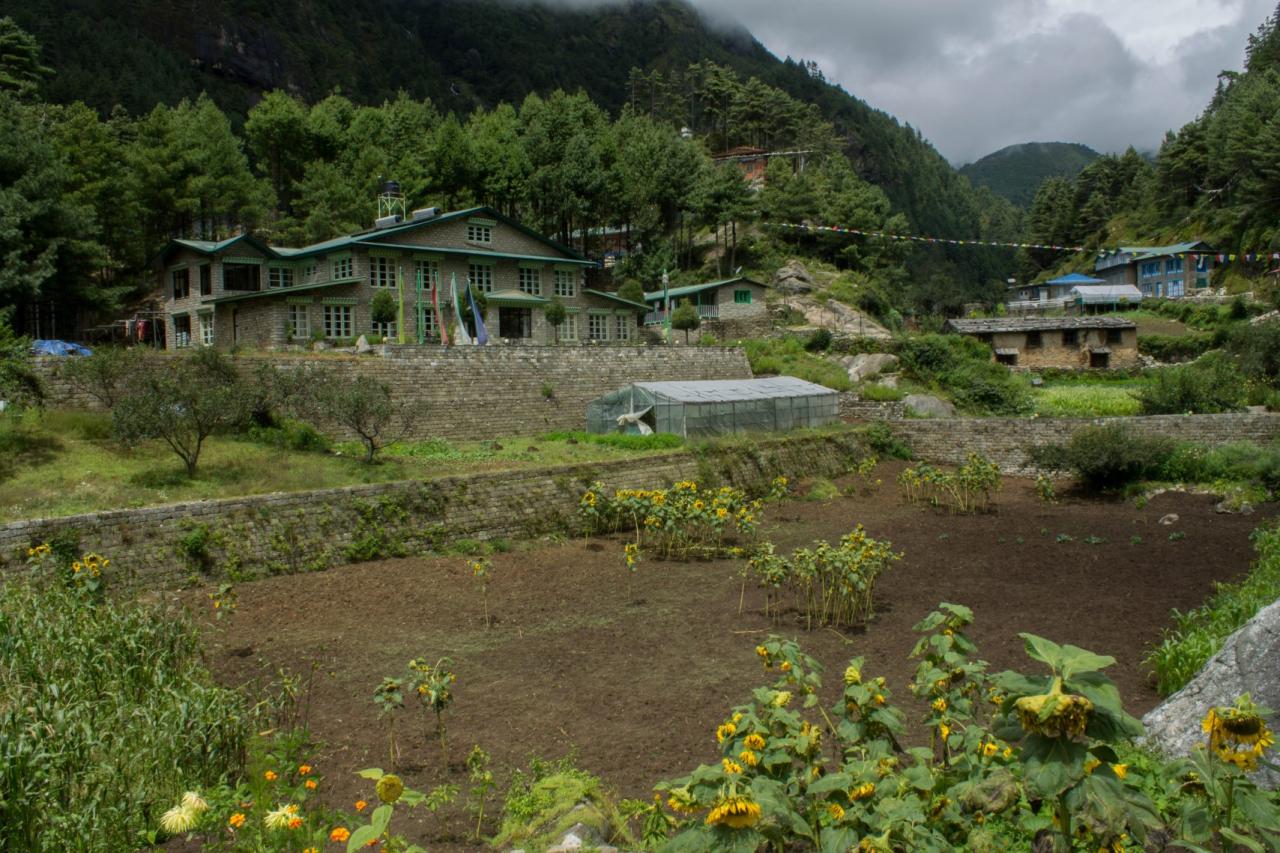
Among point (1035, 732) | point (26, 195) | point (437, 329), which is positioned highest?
point (26, 195)

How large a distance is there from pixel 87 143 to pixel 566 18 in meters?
127

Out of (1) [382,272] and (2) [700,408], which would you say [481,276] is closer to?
(1) [382,272]

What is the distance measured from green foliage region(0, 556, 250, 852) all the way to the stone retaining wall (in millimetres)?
23686

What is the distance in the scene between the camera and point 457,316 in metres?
30.0

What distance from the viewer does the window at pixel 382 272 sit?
3128 centimetres

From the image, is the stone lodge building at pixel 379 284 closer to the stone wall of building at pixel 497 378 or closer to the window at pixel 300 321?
the window at pixel 300 321

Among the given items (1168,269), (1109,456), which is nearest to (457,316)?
(1109,456)

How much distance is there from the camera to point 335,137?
1845 inches

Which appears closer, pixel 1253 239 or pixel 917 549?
pixel 917 549

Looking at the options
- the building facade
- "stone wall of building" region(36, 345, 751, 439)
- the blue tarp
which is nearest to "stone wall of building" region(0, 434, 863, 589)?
"stone wall of building" region(36, 345, 751, 439)

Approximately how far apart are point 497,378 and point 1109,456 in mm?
17115

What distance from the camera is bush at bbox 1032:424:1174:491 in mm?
21578

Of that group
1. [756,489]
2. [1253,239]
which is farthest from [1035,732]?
[1253,239]

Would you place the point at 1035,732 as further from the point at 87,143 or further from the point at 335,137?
the point at 335,137
